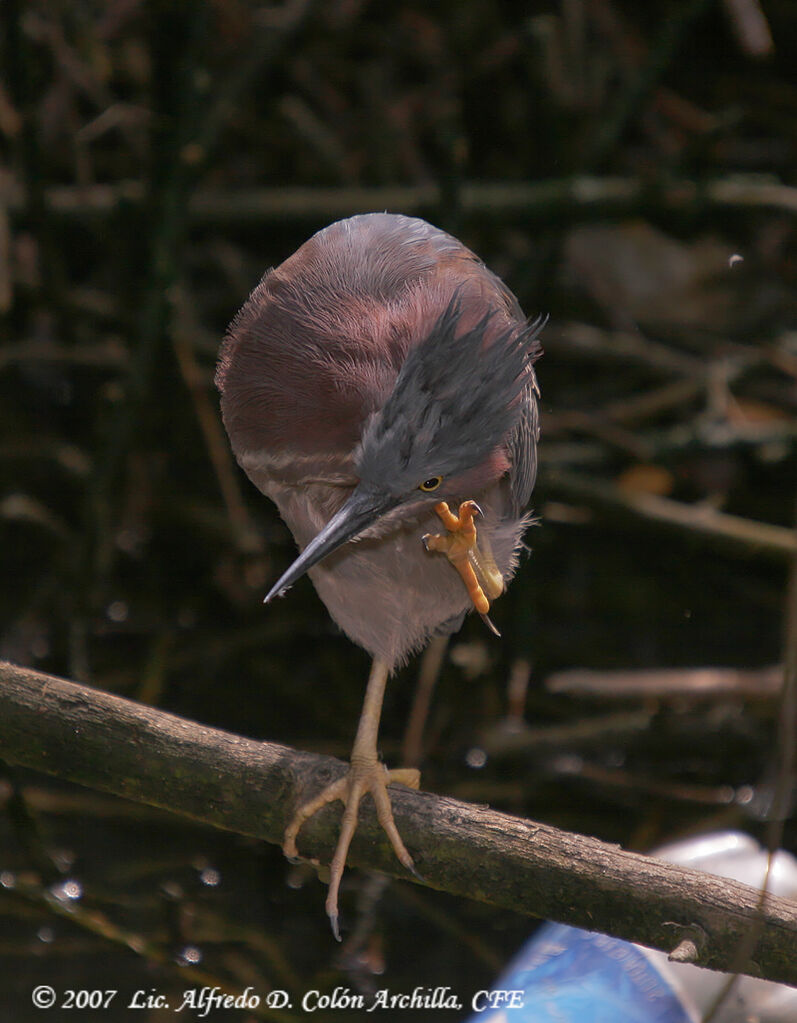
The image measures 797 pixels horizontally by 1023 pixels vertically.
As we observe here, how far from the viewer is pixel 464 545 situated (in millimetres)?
1574

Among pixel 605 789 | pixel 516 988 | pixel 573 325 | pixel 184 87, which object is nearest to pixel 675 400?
pixel 573 325

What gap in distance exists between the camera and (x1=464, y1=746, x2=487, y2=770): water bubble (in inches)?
104

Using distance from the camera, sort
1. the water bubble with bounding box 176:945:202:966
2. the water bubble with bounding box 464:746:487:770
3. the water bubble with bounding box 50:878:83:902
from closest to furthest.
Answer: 1. the water bubble with bounding box 176:945:202:966
2. the water bubble with bounding box 50:878:83:902
3. the water bubble with bounding box 464:746:487:770

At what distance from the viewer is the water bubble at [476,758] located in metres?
2.65

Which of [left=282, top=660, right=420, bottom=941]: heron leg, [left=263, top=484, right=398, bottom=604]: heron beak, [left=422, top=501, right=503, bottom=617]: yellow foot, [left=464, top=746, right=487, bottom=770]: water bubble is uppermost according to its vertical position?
[left=263, top=484, right=398, bottom=604]: heron beak

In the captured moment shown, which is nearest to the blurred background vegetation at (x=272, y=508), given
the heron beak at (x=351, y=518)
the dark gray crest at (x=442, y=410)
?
the heron beak at (x=351, y=518)

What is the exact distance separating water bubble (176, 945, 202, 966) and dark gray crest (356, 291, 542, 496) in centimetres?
107

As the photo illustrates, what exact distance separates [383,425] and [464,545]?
0.32 m

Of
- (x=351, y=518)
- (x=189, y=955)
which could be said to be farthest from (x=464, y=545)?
(x=189, y=955)


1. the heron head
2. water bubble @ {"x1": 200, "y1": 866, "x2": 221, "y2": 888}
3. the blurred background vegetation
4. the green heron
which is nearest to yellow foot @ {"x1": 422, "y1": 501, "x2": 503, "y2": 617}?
the green heron

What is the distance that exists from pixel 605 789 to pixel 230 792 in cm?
136

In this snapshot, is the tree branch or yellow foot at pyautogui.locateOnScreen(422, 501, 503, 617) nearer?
the tree branch

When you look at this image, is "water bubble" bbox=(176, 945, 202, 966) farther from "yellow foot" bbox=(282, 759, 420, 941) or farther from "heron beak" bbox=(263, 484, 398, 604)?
"heron beak" bbox=(263, 484, 398, 604)

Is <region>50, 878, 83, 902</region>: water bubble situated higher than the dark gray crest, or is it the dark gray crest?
the dark gray crest
